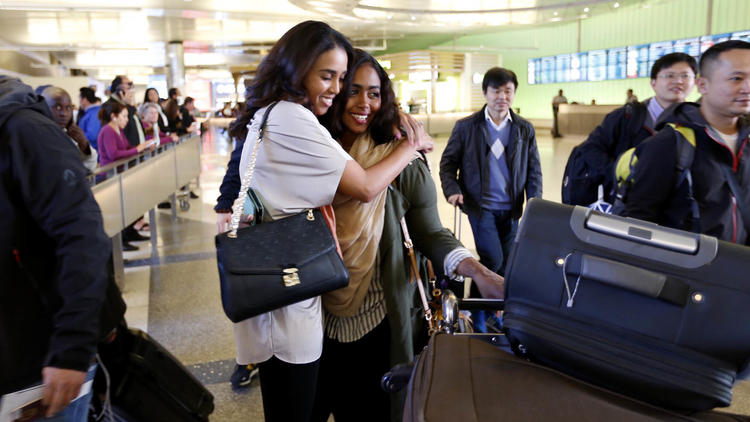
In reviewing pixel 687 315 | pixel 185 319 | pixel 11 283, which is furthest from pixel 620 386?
pixel 185 319

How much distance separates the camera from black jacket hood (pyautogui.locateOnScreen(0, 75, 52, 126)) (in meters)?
1.21

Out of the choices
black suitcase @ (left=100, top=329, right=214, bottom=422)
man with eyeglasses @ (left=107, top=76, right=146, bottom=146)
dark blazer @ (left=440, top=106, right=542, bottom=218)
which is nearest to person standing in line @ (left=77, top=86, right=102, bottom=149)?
man with eyeglasses @ (left=107, top=76, right=146, bottom=146)

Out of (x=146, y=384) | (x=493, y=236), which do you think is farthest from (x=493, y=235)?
(x=146, y=384)

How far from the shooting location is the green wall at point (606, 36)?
18.8m

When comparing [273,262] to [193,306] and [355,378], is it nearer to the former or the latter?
[355,378]

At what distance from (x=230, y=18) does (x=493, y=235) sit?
17.3m

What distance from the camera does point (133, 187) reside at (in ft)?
16.2

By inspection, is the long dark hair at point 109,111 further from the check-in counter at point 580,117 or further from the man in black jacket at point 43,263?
the check-in counter at point 580,117

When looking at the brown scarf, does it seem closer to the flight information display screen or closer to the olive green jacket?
the olive green jacket

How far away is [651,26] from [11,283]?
23.7m

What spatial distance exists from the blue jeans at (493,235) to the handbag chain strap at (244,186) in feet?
8.19

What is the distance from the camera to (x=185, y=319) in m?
4.00

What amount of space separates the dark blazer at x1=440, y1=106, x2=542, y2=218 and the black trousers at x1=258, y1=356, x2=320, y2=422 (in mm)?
2352

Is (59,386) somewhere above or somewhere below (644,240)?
below
